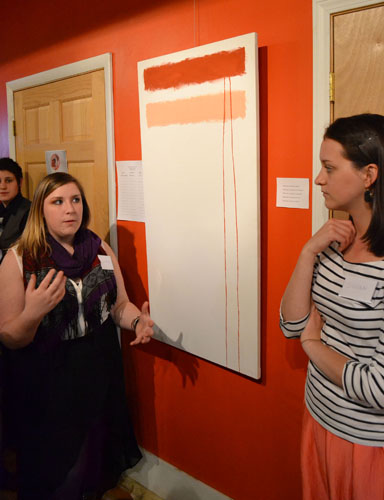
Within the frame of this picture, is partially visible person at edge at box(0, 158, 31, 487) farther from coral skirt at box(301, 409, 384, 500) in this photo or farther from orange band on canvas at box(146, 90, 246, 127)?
coral skirt at box(301, 409, 384, 500)

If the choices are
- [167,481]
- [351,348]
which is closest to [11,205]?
[167,481]

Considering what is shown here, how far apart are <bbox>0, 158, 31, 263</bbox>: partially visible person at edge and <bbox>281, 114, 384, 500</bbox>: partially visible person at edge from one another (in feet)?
6.56

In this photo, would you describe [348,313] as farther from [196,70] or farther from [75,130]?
[75,130]

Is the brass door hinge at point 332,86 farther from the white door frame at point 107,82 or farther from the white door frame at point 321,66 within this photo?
the white door frame at point 107,82

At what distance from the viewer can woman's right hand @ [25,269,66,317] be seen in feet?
5.73

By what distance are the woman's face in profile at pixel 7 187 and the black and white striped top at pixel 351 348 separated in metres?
2.20

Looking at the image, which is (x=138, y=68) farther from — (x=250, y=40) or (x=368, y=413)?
(x=368, y=413)

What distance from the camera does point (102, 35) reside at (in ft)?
8.13

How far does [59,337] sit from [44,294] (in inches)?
10.7

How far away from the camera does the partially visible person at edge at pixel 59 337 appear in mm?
1877

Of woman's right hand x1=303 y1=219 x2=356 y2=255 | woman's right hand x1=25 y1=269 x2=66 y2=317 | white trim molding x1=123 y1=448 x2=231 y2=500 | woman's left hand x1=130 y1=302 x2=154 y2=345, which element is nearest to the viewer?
woman's right hand x1=303 y1=219 x2=356 y2=255

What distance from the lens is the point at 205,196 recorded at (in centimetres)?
197

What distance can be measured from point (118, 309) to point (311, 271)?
1.08 m

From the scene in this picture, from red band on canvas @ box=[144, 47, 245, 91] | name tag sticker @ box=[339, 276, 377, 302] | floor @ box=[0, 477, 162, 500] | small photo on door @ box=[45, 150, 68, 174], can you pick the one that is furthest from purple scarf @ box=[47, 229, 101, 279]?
floor @ box=[0, 477, 162, 500]
